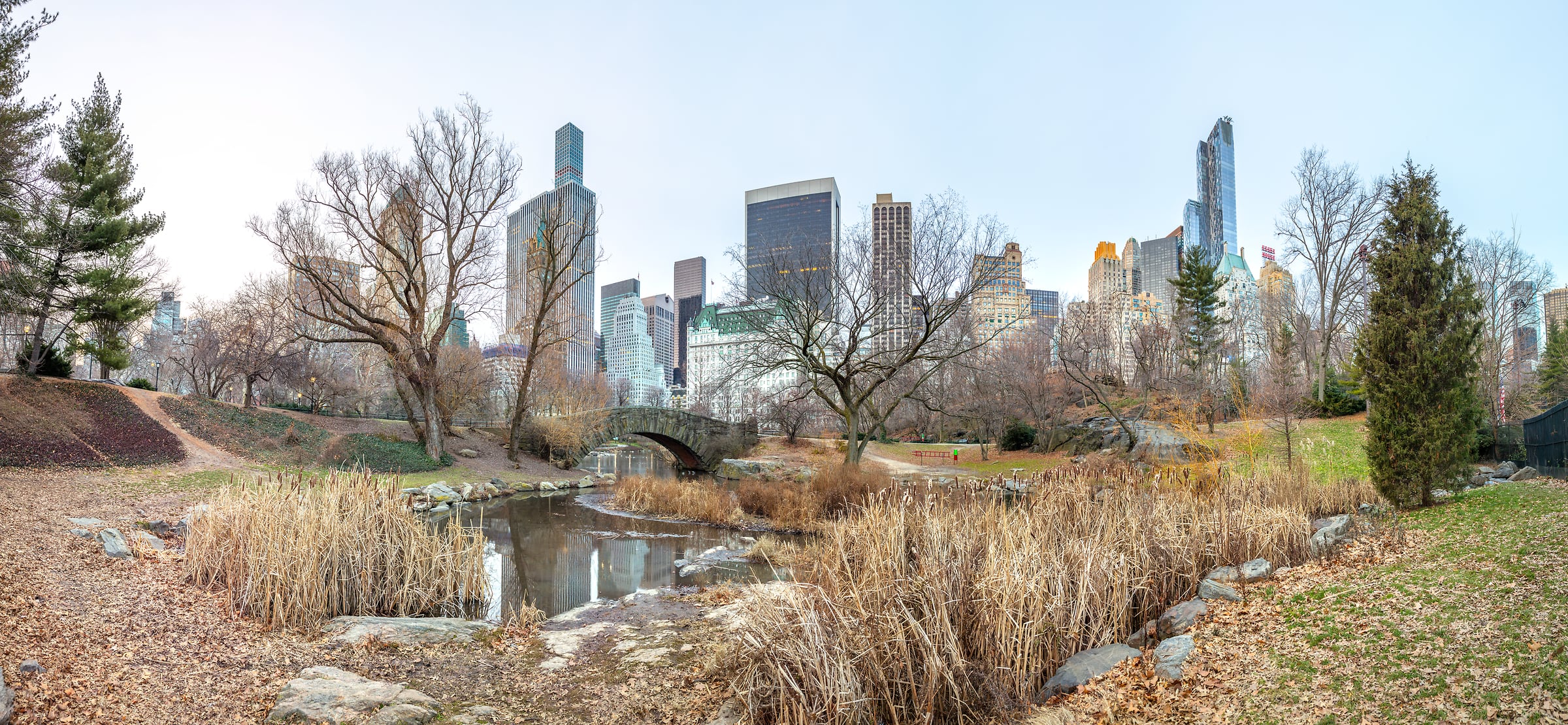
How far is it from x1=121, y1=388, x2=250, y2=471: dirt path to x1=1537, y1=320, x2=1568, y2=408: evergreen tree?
4573 cm

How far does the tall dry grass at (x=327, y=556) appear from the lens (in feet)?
20.3

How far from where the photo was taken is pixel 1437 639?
13.4 ft

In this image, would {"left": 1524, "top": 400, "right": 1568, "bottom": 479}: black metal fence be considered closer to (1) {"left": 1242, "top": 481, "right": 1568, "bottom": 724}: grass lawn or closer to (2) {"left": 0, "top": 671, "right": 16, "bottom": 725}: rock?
(1) {"left": 1242, "top": 481, "right": 1568, "bottom": 724}: grass lawn

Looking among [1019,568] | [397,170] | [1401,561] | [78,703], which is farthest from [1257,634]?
[397,170]

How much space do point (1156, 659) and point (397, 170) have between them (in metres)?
24.0

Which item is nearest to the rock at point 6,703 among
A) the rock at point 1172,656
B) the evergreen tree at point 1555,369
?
the rock at point 1172,656

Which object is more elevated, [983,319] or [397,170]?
[397,170]

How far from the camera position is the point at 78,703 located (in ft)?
12.2

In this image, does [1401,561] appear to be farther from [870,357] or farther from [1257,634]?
[870,357]

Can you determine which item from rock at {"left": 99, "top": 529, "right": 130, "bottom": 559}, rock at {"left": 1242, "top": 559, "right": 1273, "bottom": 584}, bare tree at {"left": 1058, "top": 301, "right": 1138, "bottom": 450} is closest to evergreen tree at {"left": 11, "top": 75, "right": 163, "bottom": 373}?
rock at {"left": 99, "top": 529, "right": 130, "bottom": 559}

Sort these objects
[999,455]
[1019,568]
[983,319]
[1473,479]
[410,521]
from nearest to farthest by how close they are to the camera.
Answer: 1. [1019,568]
2. [410,521]
3. [1473,479]
4. [983,319]
5. [999,455]

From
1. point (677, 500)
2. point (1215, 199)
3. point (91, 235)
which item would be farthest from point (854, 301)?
point (1215, 199)

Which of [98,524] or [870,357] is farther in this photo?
[870,357]

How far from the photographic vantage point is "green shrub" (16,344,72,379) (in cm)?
1907
